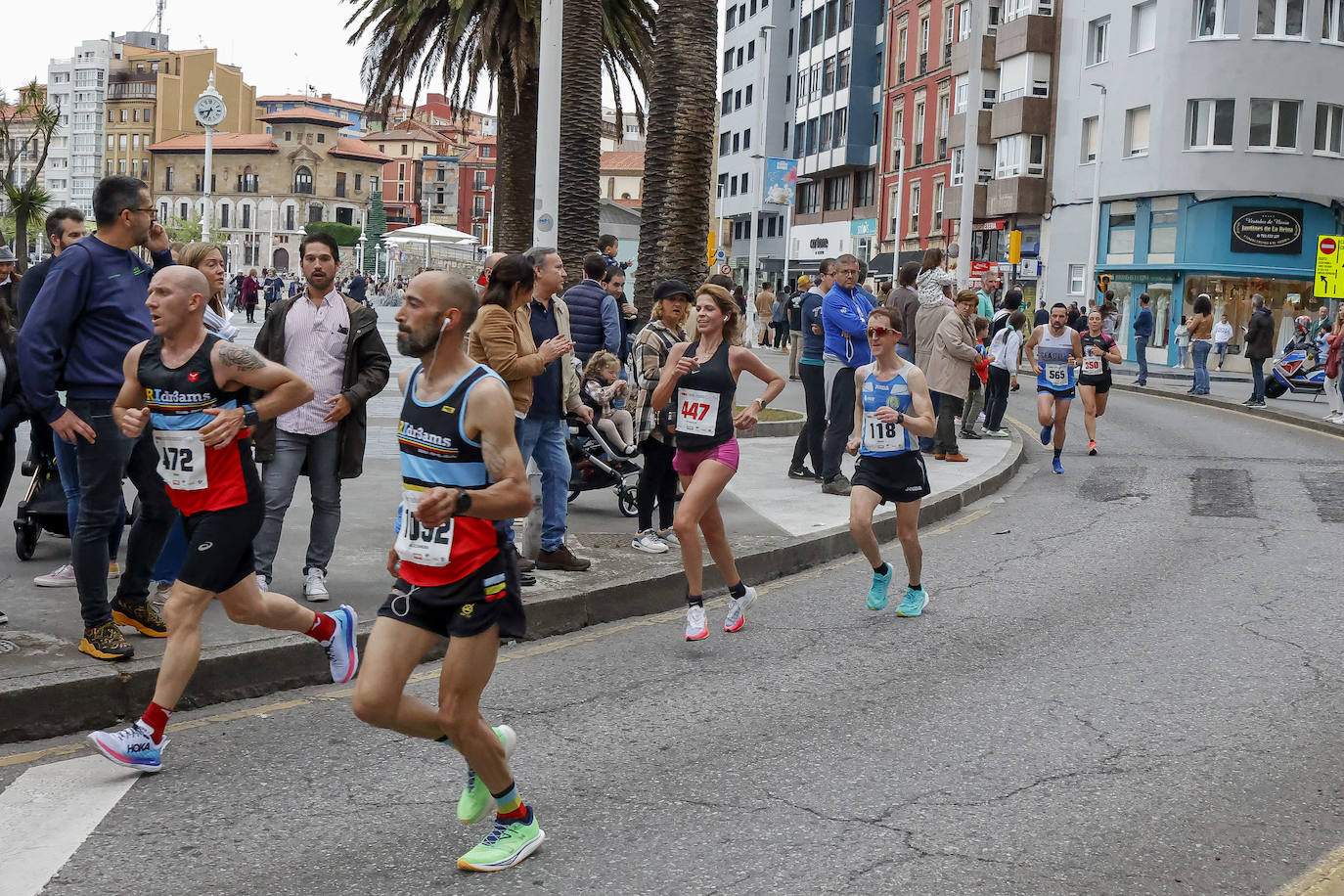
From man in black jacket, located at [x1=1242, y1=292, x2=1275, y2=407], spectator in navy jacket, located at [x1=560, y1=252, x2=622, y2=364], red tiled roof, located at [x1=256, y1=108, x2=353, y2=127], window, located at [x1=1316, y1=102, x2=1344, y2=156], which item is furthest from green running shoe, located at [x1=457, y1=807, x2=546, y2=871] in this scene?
red tiled roof, located at [x1=256, y1=108, x2=353, y2=127]

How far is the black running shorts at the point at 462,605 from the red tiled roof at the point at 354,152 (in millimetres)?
156254

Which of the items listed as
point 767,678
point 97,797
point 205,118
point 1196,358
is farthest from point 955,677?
point 205,118

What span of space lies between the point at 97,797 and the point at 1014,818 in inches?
123

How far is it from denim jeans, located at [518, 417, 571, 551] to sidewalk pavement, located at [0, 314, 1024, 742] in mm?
242

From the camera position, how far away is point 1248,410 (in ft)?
77.4

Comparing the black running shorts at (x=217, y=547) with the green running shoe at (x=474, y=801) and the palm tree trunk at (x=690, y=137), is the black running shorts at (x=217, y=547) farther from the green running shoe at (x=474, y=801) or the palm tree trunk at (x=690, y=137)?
the palm tree trunk at (x=690, y=137)

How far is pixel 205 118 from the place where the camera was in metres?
68.4

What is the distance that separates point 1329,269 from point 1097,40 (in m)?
22.9

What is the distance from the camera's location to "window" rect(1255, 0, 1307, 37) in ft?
131

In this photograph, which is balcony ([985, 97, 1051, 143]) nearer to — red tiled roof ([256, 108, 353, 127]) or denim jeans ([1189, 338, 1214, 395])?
denim jeans ([1189, 338, 1214, 395])

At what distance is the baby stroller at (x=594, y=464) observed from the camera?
10.7 m

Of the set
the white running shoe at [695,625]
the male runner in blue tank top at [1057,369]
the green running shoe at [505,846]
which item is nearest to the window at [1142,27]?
the male runner in blue tank top at [1057,369]

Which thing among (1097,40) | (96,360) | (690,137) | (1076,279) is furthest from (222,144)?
(96,360)

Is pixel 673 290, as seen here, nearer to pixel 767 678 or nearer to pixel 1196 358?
pixel 767 678
